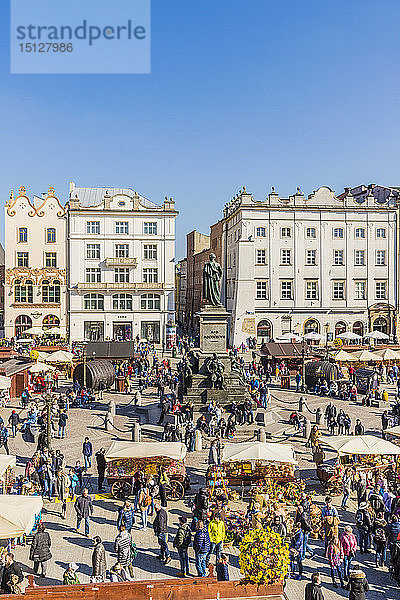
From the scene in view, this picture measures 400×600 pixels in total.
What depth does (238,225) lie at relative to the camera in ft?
203

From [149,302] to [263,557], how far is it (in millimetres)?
52065

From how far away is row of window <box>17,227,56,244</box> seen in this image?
60.3 metres

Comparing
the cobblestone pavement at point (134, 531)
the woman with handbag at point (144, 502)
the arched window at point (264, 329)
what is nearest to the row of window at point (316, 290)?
the arched window at point (264, 329)

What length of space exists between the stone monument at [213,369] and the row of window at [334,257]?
29.9 metres

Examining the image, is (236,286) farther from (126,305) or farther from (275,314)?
(126,305)

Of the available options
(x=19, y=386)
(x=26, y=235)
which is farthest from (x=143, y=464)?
(x=26, y=235)

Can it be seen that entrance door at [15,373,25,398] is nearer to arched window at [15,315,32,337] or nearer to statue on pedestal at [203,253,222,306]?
statue on pedestal at [203,253,222,306]

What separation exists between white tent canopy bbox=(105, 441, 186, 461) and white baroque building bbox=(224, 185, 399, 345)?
137 feet

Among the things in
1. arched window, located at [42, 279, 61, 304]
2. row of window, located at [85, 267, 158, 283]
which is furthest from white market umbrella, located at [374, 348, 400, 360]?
arched window, located at [42, 279, 61, 304]

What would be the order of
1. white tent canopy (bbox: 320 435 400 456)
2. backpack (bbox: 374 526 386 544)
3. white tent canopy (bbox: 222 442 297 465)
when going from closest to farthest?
backpack (bbox: 374 526 386 544)
white tent canopy (bbox: 222 442 297 465)
white tent canopy (bbox: 320 435 400 456)

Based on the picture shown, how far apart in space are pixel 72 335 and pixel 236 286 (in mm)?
16885

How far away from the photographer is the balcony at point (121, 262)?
5988 centimetres

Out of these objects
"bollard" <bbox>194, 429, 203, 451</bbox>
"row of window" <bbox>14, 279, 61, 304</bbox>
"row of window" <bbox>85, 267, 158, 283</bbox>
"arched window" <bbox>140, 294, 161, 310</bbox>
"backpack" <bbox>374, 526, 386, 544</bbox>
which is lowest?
"backpack" <bbox>374, 526, 386, 544</bbox>

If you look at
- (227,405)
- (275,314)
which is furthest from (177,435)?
(275,314)
